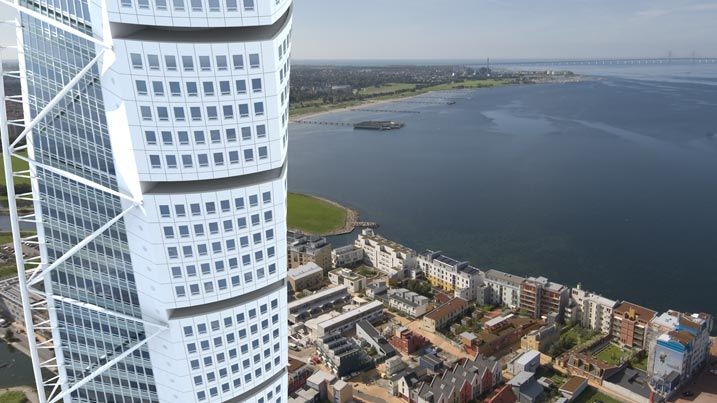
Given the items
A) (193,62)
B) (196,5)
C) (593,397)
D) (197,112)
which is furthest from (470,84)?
(196,5)

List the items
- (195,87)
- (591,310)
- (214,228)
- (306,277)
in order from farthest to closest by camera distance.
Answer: (306,277) → (591,310) → (214,228) → (195,87)

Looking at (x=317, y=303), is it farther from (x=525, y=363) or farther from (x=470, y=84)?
(x=470, y=84)

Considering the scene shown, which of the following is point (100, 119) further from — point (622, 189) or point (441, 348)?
point (622, 189)

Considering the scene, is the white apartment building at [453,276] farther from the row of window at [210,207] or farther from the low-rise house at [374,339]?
the row of window at [210,207]

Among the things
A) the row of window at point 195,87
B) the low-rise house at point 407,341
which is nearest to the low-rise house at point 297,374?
the low-rise house at point 407,341

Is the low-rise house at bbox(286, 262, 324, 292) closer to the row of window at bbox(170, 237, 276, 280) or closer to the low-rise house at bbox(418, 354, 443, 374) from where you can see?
the low-rise house at bbox(418, 354, 443, 374)

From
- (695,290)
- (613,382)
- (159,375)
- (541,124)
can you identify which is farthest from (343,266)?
(541,124)
